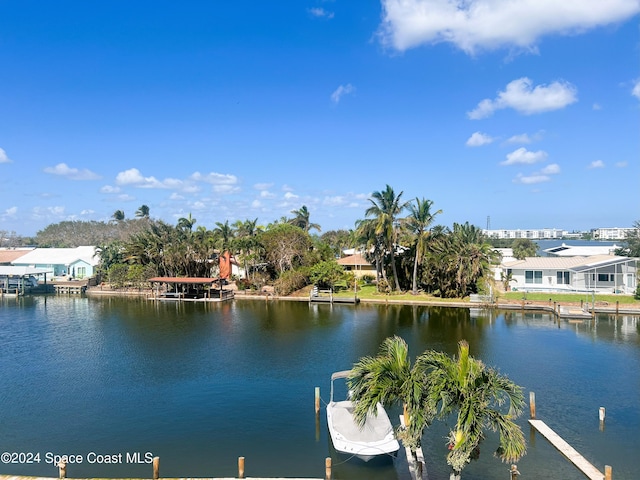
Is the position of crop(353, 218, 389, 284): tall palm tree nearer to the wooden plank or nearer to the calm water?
the calm water

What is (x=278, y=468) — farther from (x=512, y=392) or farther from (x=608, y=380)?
(x=608, y=380)

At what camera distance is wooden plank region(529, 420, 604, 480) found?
1703 cm

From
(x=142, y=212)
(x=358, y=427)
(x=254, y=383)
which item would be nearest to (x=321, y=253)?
(x=254, y=383)

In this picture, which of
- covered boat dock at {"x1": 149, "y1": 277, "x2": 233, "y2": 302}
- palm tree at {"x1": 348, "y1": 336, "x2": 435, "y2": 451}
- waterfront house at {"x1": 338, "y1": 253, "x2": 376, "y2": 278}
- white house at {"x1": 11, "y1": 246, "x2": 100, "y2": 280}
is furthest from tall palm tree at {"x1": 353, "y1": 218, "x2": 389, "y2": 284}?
white house at {"x1": 11, "y1": 246, "x2": 100, "y2": 280}

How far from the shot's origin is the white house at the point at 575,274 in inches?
2143

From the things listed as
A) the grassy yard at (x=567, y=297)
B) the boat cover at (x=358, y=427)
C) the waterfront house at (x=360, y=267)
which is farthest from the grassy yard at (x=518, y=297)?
the boat cover at (x=358, y=427)

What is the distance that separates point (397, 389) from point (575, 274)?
168 feet

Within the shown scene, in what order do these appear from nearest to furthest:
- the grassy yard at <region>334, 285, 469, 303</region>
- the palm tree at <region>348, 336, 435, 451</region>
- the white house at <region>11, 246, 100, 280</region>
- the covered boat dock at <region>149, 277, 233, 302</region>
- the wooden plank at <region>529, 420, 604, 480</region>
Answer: the palm tree at <region>348, 336, 435, 451</region> < the wooden plank at <region>529, 420, 604, 480</region> < the grassy yard at <region>334, 285, 469, 303</region> < the covered boat dock at <region>149, 277, 233, 302</region> < the white house at <region>11, 246, 100, 280</region>

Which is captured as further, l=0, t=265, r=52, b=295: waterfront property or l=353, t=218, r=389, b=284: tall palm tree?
l=0, t=265, r=52, b=295: waterfront property

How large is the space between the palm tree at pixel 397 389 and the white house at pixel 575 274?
4968 centimetres

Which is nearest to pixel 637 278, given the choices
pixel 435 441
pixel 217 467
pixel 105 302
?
pixel 435 441

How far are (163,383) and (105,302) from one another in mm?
37396

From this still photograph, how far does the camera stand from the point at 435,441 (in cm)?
1983

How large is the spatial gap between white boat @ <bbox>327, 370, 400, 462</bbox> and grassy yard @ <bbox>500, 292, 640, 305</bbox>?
127 ft
